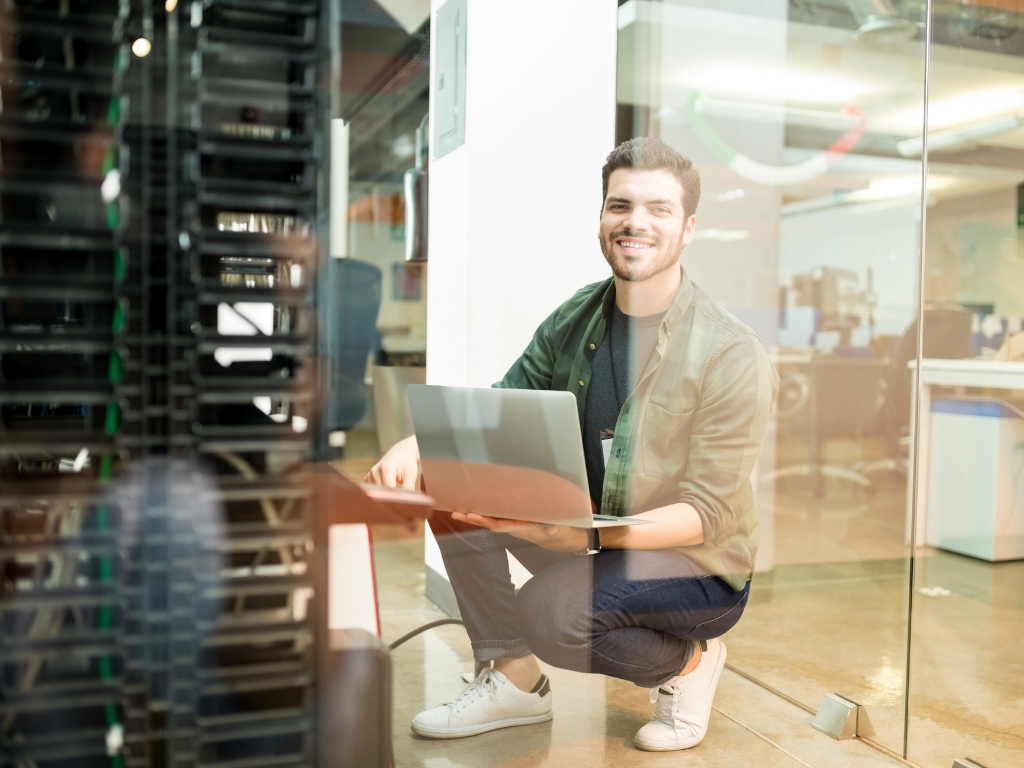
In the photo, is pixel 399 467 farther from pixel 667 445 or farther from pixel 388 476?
pixel 667 445

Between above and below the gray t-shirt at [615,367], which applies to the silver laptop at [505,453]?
below

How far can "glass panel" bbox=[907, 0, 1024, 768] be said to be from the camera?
4.35 feet

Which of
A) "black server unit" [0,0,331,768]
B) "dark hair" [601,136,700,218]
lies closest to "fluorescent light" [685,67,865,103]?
"dark hair" [601,136,700,218]

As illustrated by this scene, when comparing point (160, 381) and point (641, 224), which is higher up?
point (641, 224)

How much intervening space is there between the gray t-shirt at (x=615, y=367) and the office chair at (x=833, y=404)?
23.1 inches

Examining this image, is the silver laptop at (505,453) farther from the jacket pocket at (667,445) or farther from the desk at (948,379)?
the desk at (948,379)

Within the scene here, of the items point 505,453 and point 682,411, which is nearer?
point 505,453

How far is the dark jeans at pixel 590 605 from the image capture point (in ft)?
4.43

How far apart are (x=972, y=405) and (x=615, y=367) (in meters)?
0.58

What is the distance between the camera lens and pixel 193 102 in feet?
0.85

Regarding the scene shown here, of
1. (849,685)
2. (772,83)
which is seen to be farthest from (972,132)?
(849,685)

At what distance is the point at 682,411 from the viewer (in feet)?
4.43

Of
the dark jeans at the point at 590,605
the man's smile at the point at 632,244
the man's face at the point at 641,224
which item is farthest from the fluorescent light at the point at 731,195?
the dark jeans at the point at 590,605

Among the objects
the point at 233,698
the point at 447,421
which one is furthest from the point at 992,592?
the point at 233,698
